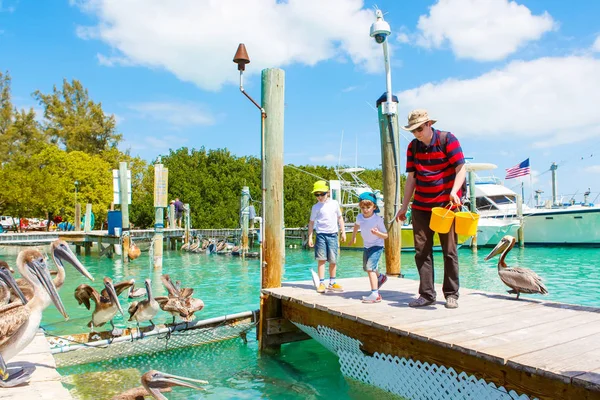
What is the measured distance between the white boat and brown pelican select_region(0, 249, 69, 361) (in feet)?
84.8

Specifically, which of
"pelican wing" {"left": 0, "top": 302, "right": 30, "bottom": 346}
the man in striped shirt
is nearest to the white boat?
the man in striped shirt

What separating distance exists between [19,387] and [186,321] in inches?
128

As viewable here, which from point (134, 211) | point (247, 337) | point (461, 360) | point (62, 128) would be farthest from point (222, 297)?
point (62, 128)

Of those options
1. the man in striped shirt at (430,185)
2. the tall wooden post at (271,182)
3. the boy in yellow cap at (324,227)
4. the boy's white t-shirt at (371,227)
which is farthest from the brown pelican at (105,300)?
the man in striped shirt at (430,185)

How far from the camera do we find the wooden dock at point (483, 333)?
11.3 feet

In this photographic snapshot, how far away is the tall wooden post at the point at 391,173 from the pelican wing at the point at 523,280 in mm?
2502

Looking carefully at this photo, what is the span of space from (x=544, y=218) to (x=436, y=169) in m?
26.3

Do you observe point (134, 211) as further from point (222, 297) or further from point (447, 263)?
point (447, 263)

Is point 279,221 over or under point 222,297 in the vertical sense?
over

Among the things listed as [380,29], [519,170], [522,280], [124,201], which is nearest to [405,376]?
[522,280]

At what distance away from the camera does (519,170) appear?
26.9 meters

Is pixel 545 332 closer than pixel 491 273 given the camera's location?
Yes

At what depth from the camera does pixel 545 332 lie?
4.32 m

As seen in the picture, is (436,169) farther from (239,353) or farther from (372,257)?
(239,353)
